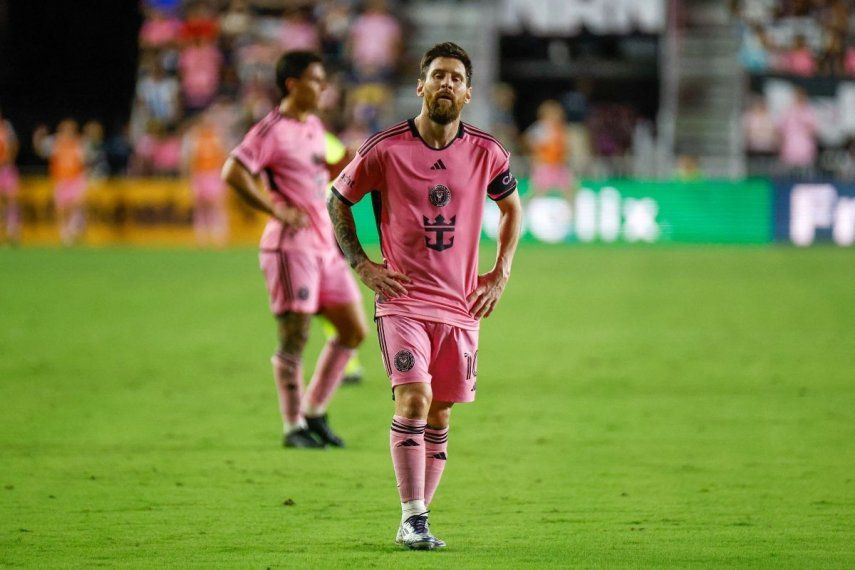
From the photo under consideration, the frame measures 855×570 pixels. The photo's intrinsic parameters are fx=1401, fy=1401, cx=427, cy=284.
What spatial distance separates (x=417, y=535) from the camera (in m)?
5.78

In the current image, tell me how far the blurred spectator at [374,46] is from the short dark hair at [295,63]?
842 inches

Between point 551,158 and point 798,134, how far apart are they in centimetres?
529

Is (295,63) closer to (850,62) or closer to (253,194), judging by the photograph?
(253,194)

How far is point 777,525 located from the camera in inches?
249

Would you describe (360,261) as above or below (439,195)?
below

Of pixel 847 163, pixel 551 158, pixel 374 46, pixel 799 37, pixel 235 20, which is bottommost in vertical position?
pixel 847 163

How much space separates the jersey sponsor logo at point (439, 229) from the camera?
596 cm

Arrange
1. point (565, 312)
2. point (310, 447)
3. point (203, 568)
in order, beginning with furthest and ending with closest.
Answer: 1. point (565, 312)
2. point (310, 447)
3. point (203, 568)

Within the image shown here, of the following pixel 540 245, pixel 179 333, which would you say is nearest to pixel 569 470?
pixel 179 333

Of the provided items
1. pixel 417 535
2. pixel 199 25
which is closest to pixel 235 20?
pixel 199 25

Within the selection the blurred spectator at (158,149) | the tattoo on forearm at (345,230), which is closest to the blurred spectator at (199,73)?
the blurred spectator at (158,149)

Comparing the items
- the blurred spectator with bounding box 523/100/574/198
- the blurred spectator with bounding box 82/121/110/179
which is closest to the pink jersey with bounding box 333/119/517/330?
the blurred spectator with bounding box 523/100/574/198

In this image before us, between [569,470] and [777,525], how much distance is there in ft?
5.30

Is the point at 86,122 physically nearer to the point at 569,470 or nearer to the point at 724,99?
the point at 724,99
